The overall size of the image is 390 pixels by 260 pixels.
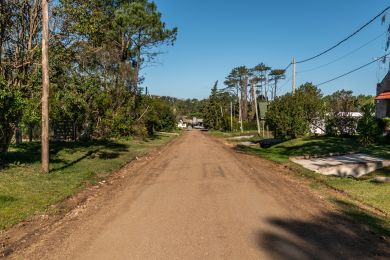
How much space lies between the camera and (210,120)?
102375 millimetres

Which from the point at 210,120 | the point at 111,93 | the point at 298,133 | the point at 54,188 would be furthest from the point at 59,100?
the point at 210,120

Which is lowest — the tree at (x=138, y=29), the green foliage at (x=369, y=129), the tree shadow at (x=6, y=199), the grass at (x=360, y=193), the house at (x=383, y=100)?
the grass at (x=360, y=193)

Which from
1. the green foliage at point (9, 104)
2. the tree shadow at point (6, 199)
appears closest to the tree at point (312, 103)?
the green foliage at point (9, 104)

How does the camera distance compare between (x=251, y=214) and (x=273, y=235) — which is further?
(x=251, y=214)

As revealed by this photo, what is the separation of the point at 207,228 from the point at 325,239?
6.93 feet

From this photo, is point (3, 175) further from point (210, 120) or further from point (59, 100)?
point (210, 120)

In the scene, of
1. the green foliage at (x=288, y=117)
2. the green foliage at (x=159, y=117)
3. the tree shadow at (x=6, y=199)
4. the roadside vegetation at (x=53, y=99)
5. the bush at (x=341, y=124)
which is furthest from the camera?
the green foliage at (x=159, y=117)

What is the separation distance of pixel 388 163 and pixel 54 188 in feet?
45.5

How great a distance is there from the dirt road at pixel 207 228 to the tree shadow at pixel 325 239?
0.05 feet

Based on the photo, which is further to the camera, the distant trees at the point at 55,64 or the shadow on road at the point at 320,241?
the distant trees at the point at 55,64

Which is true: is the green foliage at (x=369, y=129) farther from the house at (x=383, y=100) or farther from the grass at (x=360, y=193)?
the grass at (x=360, y=193)

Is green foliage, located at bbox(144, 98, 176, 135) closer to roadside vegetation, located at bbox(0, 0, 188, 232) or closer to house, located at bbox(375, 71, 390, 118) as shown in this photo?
roadside vegetation, located at bbox(0, 0, 188, 232)

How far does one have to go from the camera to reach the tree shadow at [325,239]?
5.75 metres

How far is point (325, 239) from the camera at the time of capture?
21.2 ft
